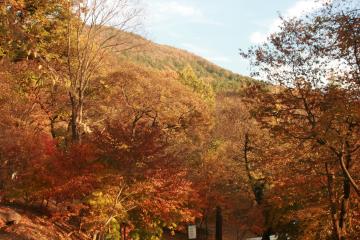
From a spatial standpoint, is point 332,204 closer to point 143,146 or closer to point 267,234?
point 143,146

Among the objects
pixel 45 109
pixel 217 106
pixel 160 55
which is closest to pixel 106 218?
pixel 45 109

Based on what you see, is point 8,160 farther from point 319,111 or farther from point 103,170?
point 319,111

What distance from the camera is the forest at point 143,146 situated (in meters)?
10.9

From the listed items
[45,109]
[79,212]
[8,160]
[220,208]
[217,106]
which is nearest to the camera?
[79,212]

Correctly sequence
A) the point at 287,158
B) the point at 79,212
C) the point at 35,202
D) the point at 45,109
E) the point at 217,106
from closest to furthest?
the point at 287,158, the point at 79,212, the point at 35,202, the point at 45,109, the point at 217,106

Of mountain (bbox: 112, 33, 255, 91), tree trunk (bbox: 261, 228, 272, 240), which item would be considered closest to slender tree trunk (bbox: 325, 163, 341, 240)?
tree trunk (bbox: 261, 228, 272, 240)

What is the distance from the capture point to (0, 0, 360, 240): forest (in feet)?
35.7

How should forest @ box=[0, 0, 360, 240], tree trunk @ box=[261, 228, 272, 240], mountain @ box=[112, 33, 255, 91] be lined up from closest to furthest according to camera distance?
forest @ box=[0, 0, 360, 240]
tree trunk @ box=[261, 228, 272, 240]
mountain @ box=[112, 33, 255, 91]

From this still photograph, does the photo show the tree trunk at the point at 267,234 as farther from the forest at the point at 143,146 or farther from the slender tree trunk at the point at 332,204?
the slender tree trunk at the point at 332,204

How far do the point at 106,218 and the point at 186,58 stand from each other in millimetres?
111416

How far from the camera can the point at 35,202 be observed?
722 inches

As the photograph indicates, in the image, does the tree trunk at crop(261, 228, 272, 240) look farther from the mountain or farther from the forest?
the mountain

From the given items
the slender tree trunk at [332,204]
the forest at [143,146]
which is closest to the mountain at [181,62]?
the forest at [143,146]

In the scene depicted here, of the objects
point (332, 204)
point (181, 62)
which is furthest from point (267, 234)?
point (181, 62)
